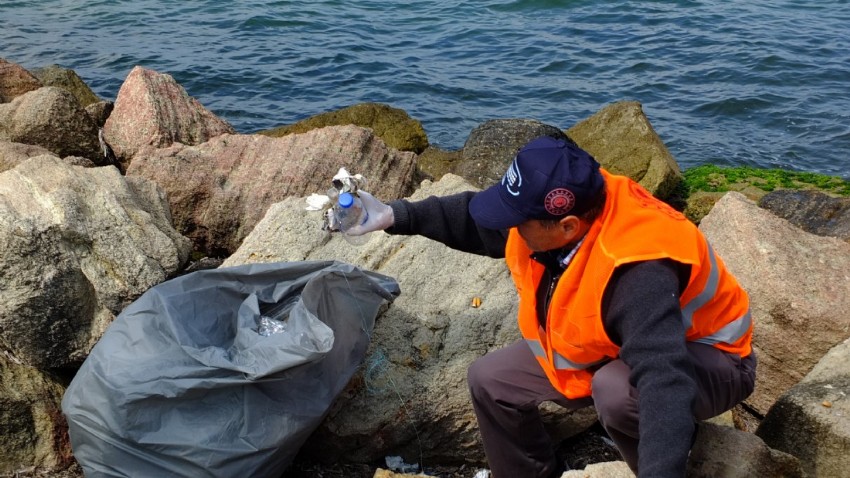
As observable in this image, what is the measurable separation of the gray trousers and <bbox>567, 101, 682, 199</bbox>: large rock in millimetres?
4541

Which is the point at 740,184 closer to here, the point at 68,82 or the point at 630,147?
the point at 630,147

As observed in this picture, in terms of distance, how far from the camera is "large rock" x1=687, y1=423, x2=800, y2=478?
3359mm

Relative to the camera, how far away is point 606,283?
284 centimetres

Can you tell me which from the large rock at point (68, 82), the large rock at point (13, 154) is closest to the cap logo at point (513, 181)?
the large rock at point (13, 154)

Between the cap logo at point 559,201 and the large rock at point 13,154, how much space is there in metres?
4.27

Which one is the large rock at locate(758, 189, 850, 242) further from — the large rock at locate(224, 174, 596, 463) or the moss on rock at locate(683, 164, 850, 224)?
the large rock at locate(224, 174, 596, 463)

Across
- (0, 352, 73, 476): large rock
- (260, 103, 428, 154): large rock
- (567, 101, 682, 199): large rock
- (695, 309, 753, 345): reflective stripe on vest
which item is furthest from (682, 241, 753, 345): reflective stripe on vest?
(260, 103, 428, 154): large rock

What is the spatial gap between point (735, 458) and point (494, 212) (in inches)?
53.9

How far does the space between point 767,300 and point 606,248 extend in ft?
6.89

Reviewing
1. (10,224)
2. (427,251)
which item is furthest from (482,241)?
(10,224)

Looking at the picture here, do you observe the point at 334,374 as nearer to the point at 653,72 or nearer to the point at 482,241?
the point at 482,241

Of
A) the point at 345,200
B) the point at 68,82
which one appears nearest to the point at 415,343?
the point at 345,200

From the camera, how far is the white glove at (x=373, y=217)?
11.9 ft

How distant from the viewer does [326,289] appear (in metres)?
4.04
